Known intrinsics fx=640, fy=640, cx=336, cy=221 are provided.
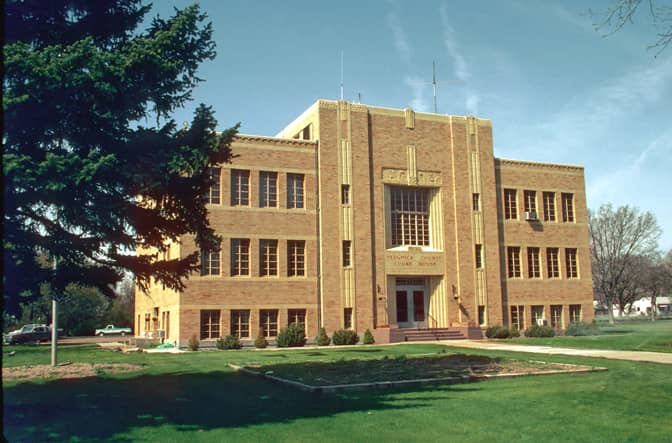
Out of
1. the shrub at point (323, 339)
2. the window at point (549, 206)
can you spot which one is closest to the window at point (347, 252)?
the shrub at point (323, 339)

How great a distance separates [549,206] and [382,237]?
1356cm

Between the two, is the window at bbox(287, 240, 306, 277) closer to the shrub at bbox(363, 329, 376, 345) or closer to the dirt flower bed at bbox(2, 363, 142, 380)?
the shrub at bbox(363, 329, 376, 345)

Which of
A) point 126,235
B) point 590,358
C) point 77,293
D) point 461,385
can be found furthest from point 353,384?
point 77,293

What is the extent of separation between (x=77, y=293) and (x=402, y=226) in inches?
1526

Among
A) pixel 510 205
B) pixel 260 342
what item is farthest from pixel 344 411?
pixel 510 205

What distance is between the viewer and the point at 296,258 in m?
35.6

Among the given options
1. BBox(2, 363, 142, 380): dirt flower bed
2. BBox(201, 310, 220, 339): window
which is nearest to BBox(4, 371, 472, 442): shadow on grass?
BBox(2, 363, 142, 380): dirt flower bed

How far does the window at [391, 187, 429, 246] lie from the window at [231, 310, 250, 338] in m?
10.0

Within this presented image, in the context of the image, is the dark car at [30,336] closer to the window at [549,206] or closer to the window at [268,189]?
the window at [268,189]

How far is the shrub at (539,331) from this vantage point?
126 ft

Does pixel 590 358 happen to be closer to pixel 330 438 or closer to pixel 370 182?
pixel 330 438

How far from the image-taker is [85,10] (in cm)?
1419

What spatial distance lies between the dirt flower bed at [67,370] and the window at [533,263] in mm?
28853

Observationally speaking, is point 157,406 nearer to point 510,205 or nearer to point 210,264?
point 210,264
